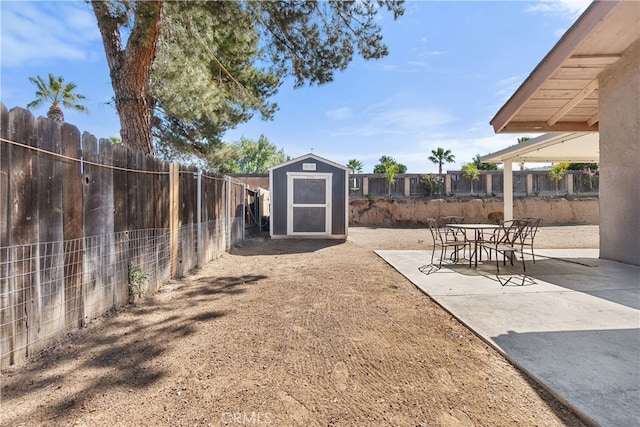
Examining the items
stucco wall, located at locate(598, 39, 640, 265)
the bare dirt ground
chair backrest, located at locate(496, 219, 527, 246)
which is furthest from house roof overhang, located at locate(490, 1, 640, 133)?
the bare dirt ground

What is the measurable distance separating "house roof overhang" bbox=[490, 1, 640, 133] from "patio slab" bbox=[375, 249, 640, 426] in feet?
9.73

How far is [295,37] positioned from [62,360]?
18.0 ft

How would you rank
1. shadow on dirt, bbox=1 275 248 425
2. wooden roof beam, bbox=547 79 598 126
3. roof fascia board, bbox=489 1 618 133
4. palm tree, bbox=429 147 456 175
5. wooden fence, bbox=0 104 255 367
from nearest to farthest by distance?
shadow on dirt, bbox=1 275 248 425 → wooden fence, bbox=0 104 255 367 → roof fascia board, bbox=489 1 618 133 → wooden roof beam, bbox=547 79 598 126 → palm tree, bbox=429 147 456 175

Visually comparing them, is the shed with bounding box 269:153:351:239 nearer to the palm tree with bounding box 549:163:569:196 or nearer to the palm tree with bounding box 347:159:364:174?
the palm tree with bounding box 549:163:569:196

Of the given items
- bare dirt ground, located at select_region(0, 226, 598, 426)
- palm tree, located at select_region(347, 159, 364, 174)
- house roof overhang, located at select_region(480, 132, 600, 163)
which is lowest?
bare dirt ground, located at select_region(0, 226, 598, 426)

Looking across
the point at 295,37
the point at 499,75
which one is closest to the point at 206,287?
the point at 295,37

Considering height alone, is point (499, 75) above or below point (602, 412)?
above

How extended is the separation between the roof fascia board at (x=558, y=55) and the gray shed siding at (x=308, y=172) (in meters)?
4.70

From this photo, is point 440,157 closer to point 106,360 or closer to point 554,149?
point 554,149

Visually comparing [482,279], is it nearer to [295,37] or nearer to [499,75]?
[295,37]

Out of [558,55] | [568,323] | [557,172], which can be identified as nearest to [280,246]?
[568,323]

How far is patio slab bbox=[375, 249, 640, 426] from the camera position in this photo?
1646 millimetres

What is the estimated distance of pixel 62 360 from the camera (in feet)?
6.52

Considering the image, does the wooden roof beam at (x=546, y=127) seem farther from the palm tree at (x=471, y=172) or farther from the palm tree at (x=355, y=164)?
the palm tree at (x=355, y=164)
